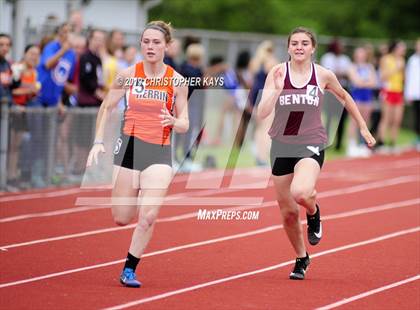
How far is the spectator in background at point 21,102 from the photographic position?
13586 millimetres

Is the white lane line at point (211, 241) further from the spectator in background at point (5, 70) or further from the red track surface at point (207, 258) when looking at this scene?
the spectator in background at point (5, 70)

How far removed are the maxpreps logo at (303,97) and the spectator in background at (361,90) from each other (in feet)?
39.1

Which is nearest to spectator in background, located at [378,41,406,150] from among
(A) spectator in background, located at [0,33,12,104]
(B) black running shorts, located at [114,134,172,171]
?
(A) spectator in background, located at [0,33,12,104]

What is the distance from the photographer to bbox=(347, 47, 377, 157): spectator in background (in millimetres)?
20641

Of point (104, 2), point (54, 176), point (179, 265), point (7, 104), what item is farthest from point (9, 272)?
point (104, 2)

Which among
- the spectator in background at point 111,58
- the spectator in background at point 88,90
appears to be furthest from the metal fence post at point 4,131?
the spectator in background at point 111,58

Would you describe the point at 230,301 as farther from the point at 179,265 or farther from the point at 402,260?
the point at 402,260

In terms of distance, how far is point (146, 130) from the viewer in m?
8.29

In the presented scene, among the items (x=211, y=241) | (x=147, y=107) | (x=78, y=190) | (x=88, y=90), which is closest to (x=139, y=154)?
(x=147, y=107)

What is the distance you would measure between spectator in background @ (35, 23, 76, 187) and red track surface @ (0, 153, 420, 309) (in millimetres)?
534

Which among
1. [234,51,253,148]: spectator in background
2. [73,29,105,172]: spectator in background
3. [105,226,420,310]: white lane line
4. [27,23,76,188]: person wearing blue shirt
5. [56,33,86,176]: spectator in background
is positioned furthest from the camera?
[234,51,253,148]: spectator in background

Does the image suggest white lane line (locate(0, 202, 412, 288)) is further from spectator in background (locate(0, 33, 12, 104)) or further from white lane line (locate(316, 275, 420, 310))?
spectator in background (locate(0, 33, 12, 104))

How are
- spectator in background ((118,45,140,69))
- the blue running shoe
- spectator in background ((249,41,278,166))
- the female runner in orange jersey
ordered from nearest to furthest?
the blue running shoe < the female runner in orange jersey < spectator in background ((118,45,140,69)) < spectator in background ((249,41,278,166))

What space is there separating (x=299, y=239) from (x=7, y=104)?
231 inches
